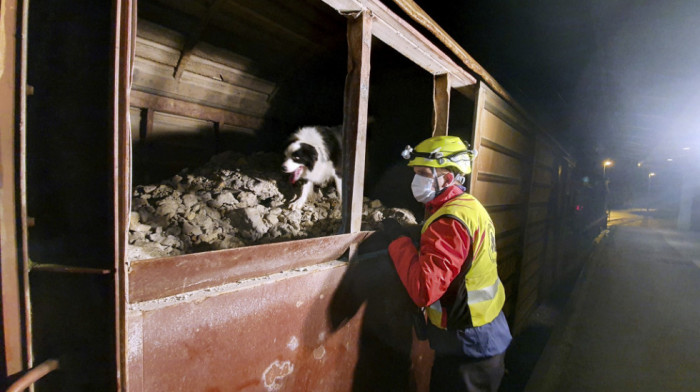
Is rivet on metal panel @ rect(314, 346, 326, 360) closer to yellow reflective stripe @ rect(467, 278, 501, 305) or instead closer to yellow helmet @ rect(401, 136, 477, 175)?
yellow reflective stripe @ rect(467, 278, 501, 305)

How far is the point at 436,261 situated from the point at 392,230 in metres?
0.66

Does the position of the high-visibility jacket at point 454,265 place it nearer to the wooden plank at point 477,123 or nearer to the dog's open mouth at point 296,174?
the wooden plank at point 477,123

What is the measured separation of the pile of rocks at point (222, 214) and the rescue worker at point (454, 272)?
645mm

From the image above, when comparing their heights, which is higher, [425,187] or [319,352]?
[425,187]

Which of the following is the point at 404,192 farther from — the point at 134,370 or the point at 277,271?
the point at 134,370

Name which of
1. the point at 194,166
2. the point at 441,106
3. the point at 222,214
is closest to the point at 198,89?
the point at 194,166

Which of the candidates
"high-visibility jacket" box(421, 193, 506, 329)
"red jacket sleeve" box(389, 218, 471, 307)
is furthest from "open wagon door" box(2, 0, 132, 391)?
"high-visibility jacket" box(421, 193, 506, 329)

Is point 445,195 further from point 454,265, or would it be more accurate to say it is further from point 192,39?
point 192,39

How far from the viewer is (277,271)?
151 cm

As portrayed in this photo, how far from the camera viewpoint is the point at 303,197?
3.25 meters

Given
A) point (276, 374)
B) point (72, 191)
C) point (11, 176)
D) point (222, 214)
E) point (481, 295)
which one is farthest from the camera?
point (222, 214)

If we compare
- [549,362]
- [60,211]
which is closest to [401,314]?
[60,211]

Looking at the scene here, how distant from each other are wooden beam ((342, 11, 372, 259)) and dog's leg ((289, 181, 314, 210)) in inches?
45.0

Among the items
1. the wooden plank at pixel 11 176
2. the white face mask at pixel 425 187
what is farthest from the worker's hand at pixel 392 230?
the wooden plank at pixel 11 176
